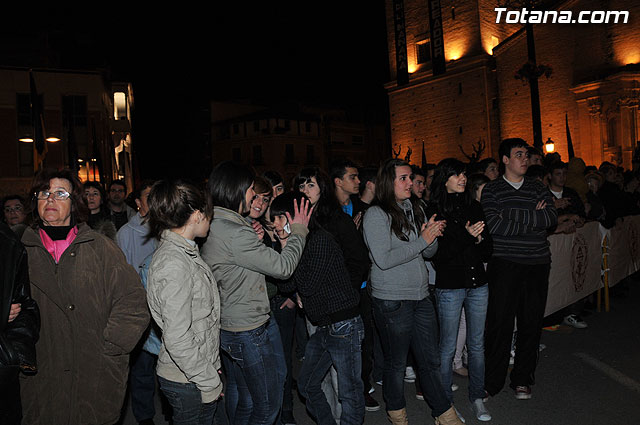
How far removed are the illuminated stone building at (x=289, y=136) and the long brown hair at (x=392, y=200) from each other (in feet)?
169

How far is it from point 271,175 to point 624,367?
4.82 metres

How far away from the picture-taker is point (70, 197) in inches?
135

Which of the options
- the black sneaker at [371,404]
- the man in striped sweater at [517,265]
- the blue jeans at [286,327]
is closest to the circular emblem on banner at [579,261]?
the man in striped sweater at [517,265]

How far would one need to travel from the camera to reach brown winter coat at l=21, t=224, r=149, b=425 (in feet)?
10.2

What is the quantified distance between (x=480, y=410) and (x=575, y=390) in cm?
127

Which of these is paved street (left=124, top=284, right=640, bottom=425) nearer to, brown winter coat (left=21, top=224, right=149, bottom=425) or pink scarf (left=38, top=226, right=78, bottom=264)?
brown winter coat (left=21, top=224, right=149, bottom=425)

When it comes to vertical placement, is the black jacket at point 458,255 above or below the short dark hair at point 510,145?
below

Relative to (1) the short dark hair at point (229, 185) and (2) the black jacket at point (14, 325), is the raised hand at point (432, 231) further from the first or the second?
(2) the black jacket at point (14, 325)

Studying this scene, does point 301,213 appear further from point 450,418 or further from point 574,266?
point 574,266

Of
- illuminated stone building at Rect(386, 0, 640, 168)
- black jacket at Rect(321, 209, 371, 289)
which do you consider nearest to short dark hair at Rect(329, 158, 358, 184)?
black jacket at Rect(321, 209, 371, 289)

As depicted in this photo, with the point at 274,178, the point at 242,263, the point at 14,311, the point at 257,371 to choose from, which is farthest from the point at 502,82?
the point at 14,311

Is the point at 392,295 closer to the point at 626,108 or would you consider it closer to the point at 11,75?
the point at 626,108

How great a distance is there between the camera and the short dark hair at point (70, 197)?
11.1 ft
